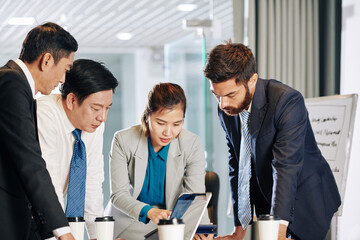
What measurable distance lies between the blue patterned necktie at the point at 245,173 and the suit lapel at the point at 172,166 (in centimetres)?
30

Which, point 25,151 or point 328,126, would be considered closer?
point 25,151

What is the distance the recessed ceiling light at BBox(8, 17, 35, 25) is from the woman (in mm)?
1786

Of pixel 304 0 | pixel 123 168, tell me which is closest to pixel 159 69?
pixel 304 0

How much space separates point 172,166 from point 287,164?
1.90 feet

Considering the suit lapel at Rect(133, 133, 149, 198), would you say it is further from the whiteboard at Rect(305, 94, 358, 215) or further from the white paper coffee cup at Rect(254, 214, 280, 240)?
the whiteboard at Rect(305, 94, 358, 215)

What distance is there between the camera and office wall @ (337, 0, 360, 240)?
4043 mm

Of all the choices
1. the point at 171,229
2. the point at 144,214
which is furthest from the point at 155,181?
the point at 171,229

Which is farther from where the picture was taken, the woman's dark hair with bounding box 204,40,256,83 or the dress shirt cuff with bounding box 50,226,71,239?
the woman's dark hair with bounding box 204,40,256,83

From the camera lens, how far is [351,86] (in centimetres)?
415

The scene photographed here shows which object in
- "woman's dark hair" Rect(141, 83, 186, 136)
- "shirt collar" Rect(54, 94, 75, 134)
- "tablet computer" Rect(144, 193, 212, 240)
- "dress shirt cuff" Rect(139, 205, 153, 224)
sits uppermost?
"woman's dark hair" Rect(141, 83, 186, 136)

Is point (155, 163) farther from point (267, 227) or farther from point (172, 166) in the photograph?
point (267, 227)

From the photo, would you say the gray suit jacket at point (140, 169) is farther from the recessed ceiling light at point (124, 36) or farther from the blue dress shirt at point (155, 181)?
the recessed ceiling light at point (124, 36)

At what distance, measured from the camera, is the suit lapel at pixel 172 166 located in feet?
8.10

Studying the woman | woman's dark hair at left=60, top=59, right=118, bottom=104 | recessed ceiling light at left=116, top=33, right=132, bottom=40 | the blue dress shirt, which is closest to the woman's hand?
the woman
